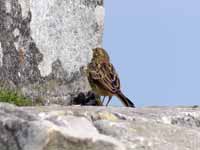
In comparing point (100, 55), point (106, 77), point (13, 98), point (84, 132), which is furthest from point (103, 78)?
point (84, 132)

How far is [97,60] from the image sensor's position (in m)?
9.27

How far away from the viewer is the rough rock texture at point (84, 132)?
159 inches

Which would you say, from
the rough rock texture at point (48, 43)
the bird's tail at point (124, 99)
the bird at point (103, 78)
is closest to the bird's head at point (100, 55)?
the bird at point (103, 78)

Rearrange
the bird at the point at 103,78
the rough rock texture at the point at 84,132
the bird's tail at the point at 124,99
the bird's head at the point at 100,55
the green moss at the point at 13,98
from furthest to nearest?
the bird's head at the point at 100,55 < the bird at the point at 103,78 < the bird's tail at the point at 124,99 < the green moss at the point at 13,98 < the rough rock texture at the point at 84,132

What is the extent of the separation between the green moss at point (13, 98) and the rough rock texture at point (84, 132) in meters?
2.56

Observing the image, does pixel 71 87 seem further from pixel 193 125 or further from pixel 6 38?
pixel 193 125

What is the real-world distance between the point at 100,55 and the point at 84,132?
5.21m

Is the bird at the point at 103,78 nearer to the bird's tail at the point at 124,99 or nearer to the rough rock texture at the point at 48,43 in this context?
the bird's tail at the point at 124,99

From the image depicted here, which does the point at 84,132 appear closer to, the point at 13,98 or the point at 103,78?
the point at 13,98

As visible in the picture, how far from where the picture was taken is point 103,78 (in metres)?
9.07

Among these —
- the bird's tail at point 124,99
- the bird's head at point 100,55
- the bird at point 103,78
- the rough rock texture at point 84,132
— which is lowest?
the bird's tail at point 124,99

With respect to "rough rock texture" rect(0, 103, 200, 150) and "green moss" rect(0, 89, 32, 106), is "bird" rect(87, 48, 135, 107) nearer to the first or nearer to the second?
"green moss" rect(0, 89, 32, 106)

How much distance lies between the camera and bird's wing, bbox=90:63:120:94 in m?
9.00

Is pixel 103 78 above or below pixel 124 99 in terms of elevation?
above
